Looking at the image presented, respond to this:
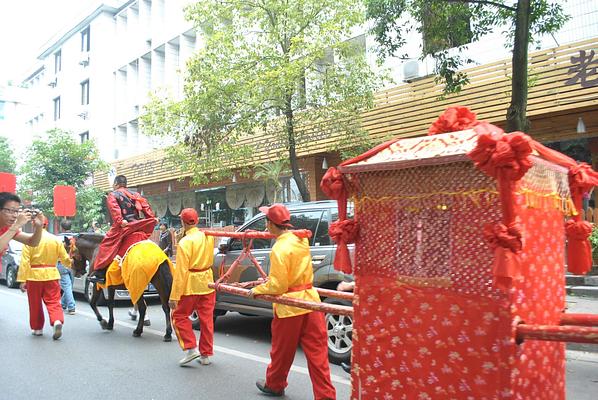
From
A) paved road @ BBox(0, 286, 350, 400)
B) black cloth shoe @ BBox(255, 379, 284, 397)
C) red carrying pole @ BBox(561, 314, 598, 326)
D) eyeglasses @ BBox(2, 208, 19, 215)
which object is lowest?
paved road @ BBox(0, 286, 350, 400)

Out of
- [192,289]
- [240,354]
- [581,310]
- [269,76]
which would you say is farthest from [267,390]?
[269,76]

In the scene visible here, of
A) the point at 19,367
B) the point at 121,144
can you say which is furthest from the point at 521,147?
the point at 121,144

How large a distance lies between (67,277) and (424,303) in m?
8.57

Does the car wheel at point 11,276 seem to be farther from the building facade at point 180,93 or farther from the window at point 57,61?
the window at point 57,61

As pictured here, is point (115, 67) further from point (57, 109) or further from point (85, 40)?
point (57, 109)

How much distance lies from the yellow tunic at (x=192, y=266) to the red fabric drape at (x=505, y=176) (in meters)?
4.04

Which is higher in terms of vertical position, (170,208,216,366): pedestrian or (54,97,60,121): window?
(54,97,60,121): window

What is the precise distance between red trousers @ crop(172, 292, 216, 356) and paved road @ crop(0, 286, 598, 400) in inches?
10.8

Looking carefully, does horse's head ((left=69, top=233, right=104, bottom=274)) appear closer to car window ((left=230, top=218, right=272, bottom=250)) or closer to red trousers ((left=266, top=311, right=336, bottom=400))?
car window ((left=230, top=218, right=272, bottom=250))

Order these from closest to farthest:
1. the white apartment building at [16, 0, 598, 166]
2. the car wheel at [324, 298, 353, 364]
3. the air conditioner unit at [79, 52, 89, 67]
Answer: the car wheel at [324, 298, 353, 364] < the white apartment building at [16, 0, 598, 166] < the air conditioner unit at [79, 52, 89, 67]

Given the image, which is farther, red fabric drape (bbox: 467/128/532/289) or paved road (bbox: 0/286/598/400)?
paved road (bbox: 0/286/598/400)

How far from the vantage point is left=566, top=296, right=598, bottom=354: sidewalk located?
6051 millimetres

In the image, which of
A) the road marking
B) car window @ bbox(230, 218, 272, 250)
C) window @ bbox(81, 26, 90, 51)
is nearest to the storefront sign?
car window @ bbox(230, 218, 272, 250)

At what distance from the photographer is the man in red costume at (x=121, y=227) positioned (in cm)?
736
